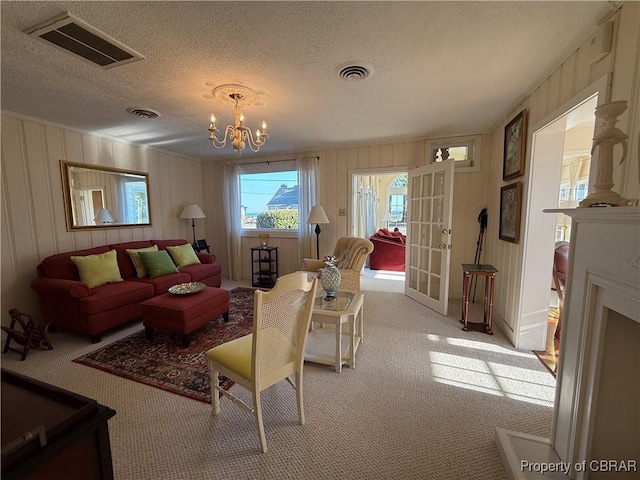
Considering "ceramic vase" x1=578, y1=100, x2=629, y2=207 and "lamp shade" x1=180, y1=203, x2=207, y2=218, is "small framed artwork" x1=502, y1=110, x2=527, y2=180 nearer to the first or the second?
"ceramic vase" x1=578, y1=100, x2=629, y2=207

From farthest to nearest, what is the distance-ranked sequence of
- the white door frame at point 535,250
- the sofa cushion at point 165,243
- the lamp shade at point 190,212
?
the lamp shade at point 190,212 → the sofa cushion at point 165,243 → the white door frame at point 535,250

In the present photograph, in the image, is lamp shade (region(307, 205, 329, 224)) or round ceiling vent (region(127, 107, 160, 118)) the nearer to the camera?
round ceiling vent (region(127, 107, 160, 118))

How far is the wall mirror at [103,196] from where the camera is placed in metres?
3.35

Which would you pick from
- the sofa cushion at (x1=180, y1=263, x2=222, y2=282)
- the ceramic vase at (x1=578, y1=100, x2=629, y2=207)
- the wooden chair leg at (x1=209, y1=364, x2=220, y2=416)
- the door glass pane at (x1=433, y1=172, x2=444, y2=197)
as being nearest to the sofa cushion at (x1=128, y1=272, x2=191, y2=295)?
the sofa cushion at (x1=180, y1=263, x2=222, y2=282)

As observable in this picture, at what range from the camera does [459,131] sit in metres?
3.67

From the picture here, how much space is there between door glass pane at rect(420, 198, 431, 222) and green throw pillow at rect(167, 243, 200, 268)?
11.7 ft

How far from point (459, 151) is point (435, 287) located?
2.01 metres

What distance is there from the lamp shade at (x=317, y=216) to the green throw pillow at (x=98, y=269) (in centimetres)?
265

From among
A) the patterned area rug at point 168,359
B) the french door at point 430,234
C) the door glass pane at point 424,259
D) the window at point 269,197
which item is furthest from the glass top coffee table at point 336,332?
the window at point 269,197

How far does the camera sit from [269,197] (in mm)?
5129

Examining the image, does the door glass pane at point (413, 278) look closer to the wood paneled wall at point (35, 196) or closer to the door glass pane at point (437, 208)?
the door glass pane at point (437, 208)

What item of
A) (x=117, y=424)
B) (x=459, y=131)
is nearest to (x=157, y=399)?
(x=117, y=424)

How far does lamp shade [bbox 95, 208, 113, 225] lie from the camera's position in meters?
3.65

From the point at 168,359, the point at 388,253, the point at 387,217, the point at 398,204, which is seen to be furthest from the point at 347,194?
the point at 398,204
